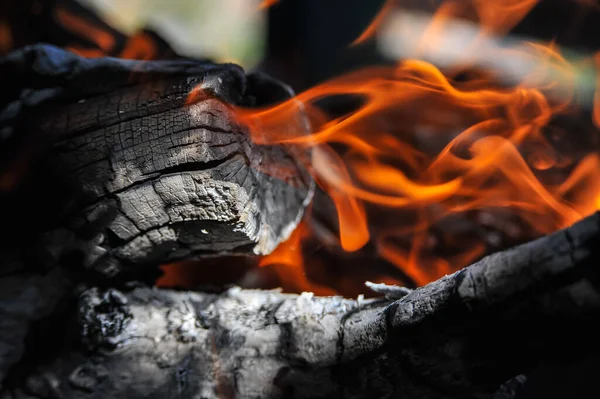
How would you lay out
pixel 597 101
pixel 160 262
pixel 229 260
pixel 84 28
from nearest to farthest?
pixel 160 262, pixel 229 260, pixel 84 28, pixel 597 101

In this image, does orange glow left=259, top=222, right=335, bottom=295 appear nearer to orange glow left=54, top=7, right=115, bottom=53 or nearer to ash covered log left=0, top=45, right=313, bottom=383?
ash covered log left=0, top=45, right=313, bottom=383

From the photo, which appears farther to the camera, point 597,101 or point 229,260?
point 597,101

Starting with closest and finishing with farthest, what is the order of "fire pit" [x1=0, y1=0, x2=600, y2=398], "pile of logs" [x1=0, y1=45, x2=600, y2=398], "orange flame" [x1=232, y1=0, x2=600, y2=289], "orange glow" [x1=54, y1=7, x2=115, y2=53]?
"fire pit" [x1=0, y1=0, x2=600, y2=398] → "pile of logs" [x1=0, y1=45, x2=600, y2=398] → "orange flame" [x1=232, y1=0, x2=600, y2=289] → "orange glow" [x1=54, y1=7, x2=115, y2=53]

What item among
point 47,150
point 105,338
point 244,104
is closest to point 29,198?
point 47,150

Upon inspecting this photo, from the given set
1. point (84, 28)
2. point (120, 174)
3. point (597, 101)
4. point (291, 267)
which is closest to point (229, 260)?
point (291, 267)

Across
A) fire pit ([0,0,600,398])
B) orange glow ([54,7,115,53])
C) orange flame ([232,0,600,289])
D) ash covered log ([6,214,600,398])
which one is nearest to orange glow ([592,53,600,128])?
orange flame ([232,0,600,289])

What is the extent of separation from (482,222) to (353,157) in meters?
0.64

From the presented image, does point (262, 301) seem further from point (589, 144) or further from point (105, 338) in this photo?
point (589, 144)

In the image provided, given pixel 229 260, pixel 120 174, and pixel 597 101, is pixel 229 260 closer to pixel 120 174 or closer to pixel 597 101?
pixel 120 174

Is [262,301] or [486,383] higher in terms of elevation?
[486,383]

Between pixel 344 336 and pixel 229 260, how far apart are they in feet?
1.90

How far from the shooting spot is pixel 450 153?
2156 millimetres

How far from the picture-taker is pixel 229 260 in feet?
5.59

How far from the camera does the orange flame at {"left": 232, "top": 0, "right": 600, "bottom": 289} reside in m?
1.70
